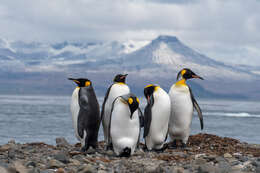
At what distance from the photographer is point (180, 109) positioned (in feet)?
29.8

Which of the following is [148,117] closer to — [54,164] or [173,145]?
[173,145]

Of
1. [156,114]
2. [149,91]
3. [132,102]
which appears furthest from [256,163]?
[149,91]

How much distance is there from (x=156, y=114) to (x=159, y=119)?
12cm

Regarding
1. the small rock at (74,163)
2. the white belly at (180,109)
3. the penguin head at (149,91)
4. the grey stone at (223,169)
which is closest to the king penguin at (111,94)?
the penguin head at (149,91)

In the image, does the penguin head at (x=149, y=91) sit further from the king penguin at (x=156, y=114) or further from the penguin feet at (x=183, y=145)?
the penguin feet at (x=183, y=145)

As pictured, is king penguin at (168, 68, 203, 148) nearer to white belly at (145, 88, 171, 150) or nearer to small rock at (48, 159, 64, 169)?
white belly at (145, 88, 171, 150)

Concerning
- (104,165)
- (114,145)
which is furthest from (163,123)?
(104,165)

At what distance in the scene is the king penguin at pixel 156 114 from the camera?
8586 millimetres

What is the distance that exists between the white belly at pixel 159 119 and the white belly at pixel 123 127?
83 centimetres

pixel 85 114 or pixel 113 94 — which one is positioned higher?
pixel 113 94

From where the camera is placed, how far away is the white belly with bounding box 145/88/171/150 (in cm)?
858

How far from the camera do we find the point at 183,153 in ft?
26.5

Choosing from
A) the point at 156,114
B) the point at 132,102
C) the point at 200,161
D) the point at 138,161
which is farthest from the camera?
the point at 156,114

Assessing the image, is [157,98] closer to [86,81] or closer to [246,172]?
[86,81]
